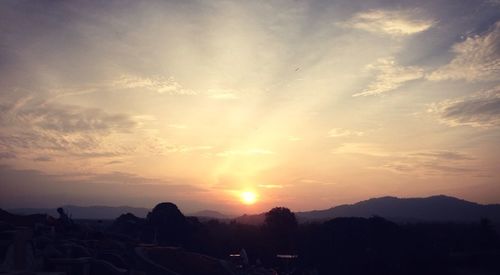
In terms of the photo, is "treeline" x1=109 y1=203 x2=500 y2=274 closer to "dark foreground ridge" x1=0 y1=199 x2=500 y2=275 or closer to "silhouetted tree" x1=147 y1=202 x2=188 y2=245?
"silhouetted tree" x1=147 y1=202 x2=188 y2=245

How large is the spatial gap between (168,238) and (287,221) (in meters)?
25.5

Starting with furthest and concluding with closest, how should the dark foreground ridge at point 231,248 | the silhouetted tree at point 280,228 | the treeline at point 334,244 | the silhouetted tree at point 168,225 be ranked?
the silhouetted tree at point 280,228
the silhouetted tree at point 168,225
the treeline at point 334,244
the dark foreground ridge at point 231,248

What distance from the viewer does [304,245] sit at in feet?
243

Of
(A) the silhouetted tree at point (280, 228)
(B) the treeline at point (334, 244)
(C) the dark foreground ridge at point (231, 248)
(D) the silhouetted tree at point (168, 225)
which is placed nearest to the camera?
(C) the dark foreground ridge at point (231, 248)

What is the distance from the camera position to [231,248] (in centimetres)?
7594

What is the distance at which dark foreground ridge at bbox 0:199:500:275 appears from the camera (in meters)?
37.5

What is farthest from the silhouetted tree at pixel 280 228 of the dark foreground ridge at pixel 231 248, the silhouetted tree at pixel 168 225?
the silhouetted tree at pixel 168 225

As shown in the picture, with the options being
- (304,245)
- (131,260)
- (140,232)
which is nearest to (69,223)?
(131,260)

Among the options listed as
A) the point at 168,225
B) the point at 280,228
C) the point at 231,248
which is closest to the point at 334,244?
the point at 280,228

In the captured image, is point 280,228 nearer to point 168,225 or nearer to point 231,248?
point 231,248

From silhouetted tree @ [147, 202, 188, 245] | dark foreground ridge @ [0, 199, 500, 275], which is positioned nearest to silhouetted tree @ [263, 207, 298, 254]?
dark foreground ridge @ [0, 199, 500, 275]

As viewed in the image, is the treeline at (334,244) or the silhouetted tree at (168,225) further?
the silhouetted tree at (168,225)

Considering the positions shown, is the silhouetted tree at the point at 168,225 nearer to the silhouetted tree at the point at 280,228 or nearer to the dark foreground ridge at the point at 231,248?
the dark foreground ridge at the point at 231,248

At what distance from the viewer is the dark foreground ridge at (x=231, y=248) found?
3750 centimetres
